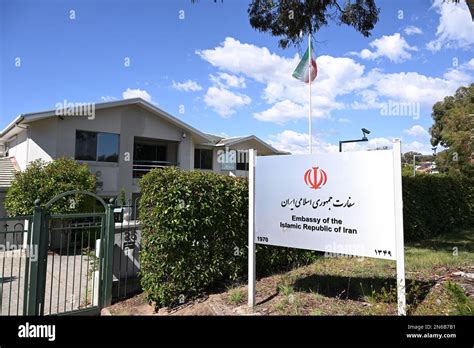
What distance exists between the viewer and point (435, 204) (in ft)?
34.3

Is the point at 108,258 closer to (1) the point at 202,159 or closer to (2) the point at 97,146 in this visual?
(2) the point at 97,146

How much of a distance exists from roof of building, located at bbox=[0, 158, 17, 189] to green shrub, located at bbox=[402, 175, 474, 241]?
15.4m

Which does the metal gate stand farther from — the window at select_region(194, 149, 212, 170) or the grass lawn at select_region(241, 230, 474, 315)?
the window at select_region(194, 149, 212, 170)

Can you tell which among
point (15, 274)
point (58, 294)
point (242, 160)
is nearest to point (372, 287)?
point (58, 294)

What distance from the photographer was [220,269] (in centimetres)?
532

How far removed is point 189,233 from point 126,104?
12999mm

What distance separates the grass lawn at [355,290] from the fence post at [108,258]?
356 millimetres

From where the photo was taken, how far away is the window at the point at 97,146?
49.3ft

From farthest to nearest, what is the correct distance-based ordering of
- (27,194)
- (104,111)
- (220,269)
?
(104,111), (27,194), (220,269)

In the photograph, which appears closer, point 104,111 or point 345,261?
point 345,261
